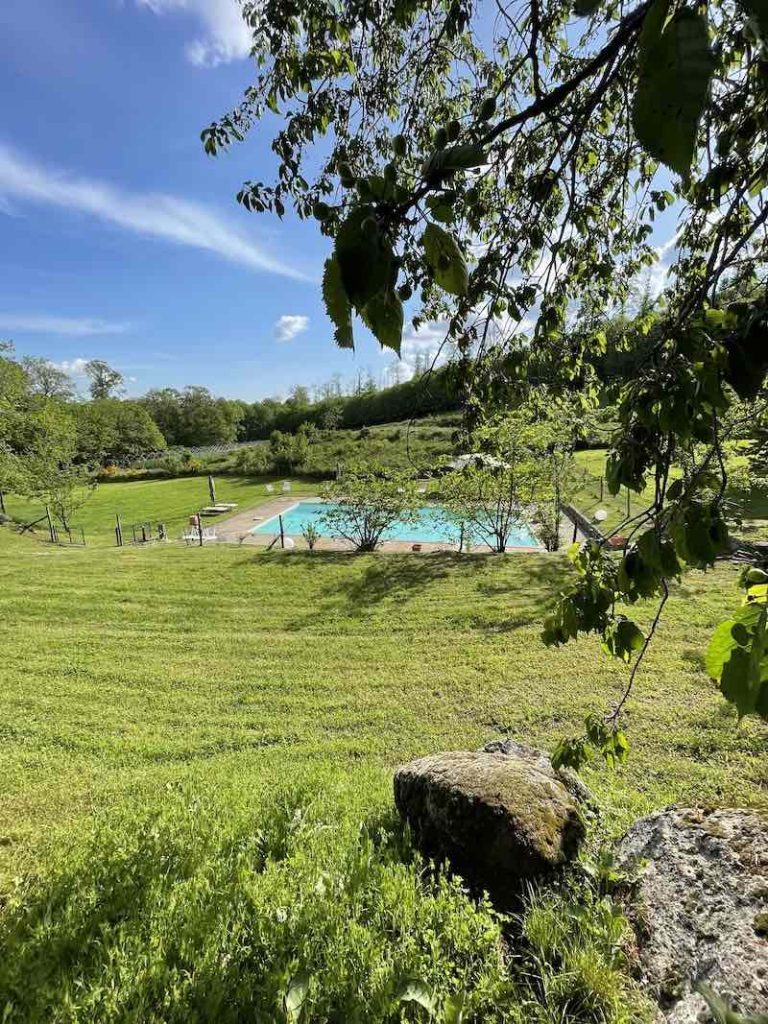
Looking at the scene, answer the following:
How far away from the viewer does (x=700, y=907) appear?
5.85 ft

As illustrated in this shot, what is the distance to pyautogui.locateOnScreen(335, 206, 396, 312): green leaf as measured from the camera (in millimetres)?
543

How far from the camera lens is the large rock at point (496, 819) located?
211 centimetres

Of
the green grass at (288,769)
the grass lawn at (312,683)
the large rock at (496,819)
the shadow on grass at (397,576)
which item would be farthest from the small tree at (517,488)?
the large rock at (496,819)

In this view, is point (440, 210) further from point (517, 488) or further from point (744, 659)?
point (517, 488)

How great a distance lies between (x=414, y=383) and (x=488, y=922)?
209cm

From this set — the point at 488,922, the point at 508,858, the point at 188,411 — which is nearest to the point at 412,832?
the point at 508,858

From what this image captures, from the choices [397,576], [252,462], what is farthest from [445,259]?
[252,462]

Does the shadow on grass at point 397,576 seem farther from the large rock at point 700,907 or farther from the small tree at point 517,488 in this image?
the large rock at point 700,907

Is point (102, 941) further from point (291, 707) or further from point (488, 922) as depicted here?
point (291, 707)

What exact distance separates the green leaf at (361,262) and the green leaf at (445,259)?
9 cm

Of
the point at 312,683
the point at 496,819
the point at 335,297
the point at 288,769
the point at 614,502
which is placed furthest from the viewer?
the point at 614,502

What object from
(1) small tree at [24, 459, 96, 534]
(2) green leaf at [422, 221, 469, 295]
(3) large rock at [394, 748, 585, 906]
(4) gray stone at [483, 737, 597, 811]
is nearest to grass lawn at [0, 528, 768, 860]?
(4) gray stone at [483, 737, 597, 811]

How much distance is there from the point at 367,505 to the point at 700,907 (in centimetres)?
892

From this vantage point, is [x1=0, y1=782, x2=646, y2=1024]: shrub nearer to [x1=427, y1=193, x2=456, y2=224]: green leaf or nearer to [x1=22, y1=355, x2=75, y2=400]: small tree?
[x1=427, y1=193, x2=456, y2=224]: green leaf
